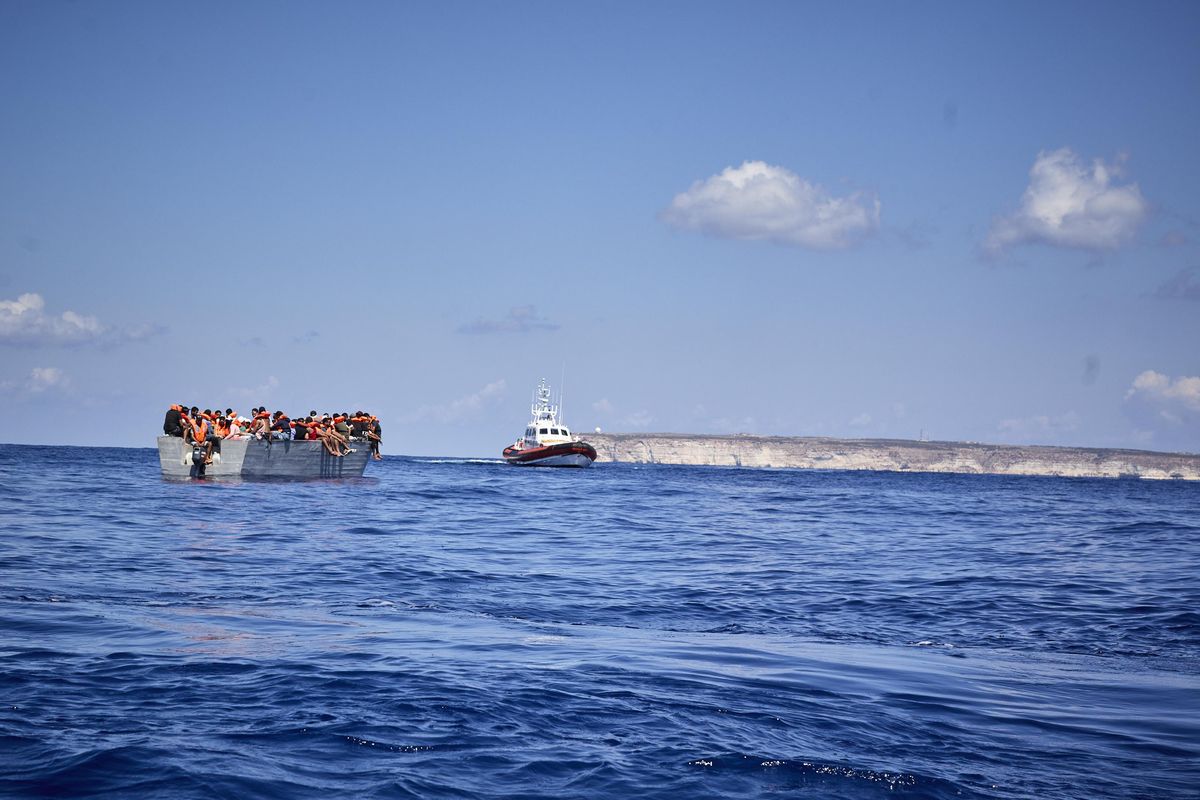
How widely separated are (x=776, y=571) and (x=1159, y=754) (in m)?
10.7

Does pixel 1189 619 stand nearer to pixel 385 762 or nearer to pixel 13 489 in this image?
pixel 385 762

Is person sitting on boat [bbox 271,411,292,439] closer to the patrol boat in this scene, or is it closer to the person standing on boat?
the person standing on boat

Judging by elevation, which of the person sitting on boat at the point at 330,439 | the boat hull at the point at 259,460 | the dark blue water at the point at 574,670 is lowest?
the dark blue water at the point at 574,670

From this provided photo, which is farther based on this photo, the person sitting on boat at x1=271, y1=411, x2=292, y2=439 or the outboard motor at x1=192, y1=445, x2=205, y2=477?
the person sitting on boat at x1=271, y1=411, x2=292, y2=439

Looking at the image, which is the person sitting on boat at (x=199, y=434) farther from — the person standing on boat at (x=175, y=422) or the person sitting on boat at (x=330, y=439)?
the person sitting on boat at (x=330, y=439)

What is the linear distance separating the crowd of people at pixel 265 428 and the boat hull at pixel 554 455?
41.0 m

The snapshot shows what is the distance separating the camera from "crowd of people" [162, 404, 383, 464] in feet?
124

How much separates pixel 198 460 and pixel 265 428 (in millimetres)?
3413

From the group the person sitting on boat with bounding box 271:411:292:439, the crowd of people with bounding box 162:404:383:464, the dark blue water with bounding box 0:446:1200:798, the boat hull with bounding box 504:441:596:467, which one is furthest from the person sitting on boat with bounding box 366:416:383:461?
the boat hull with bounding box 504:441:596:467

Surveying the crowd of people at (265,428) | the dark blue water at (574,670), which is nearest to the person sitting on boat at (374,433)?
the crowd of people at (265,428)

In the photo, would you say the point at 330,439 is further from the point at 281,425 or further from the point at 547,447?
the point at 547,447

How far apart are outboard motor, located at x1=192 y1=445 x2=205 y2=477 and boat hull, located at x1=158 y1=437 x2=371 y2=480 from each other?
3.0 inches

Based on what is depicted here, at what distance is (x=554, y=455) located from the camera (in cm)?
9275

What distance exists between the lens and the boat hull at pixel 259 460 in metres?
38.2
